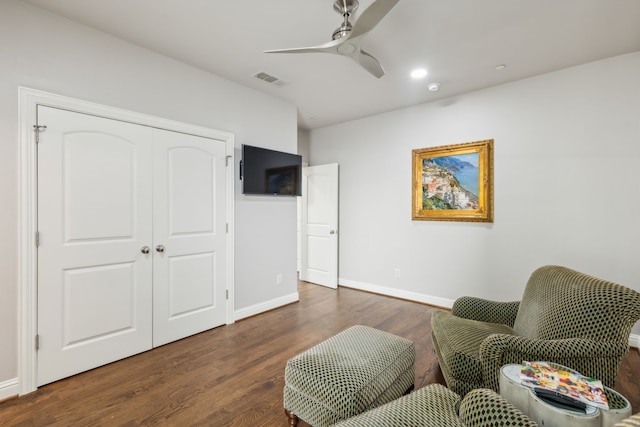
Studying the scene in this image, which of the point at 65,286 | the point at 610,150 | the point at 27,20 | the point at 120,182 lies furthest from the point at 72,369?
the point at 610,150

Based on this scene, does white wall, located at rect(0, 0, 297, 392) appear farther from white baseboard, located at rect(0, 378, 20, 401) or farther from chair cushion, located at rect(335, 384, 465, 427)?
chair cushion, located at rect(335, 384, 465, 427)

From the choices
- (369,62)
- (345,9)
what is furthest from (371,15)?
(369,62)

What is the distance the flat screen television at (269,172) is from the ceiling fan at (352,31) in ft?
5.04

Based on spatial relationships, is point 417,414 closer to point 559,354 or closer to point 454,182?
point 559,354

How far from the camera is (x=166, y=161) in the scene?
108 inches

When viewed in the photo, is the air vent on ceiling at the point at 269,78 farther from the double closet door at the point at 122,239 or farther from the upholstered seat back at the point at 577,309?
the upholstered seat back at the point at 577,309

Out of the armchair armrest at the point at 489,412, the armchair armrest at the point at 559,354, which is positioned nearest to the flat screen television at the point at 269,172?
the armchair armrest at the point at 559,354

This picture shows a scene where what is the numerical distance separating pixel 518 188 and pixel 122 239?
401cm

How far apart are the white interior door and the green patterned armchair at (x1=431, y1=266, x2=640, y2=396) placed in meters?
2.84

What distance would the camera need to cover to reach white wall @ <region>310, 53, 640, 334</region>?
2.77 metres

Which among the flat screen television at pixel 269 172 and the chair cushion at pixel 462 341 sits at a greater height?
the flat screen television at pixel 269 172

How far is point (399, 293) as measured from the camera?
4.21 meters

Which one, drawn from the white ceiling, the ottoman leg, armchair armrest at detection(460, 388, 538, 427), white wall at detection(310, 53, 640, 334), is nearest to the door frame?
the white ceiling

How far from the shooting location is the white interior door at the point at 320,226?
481cm
